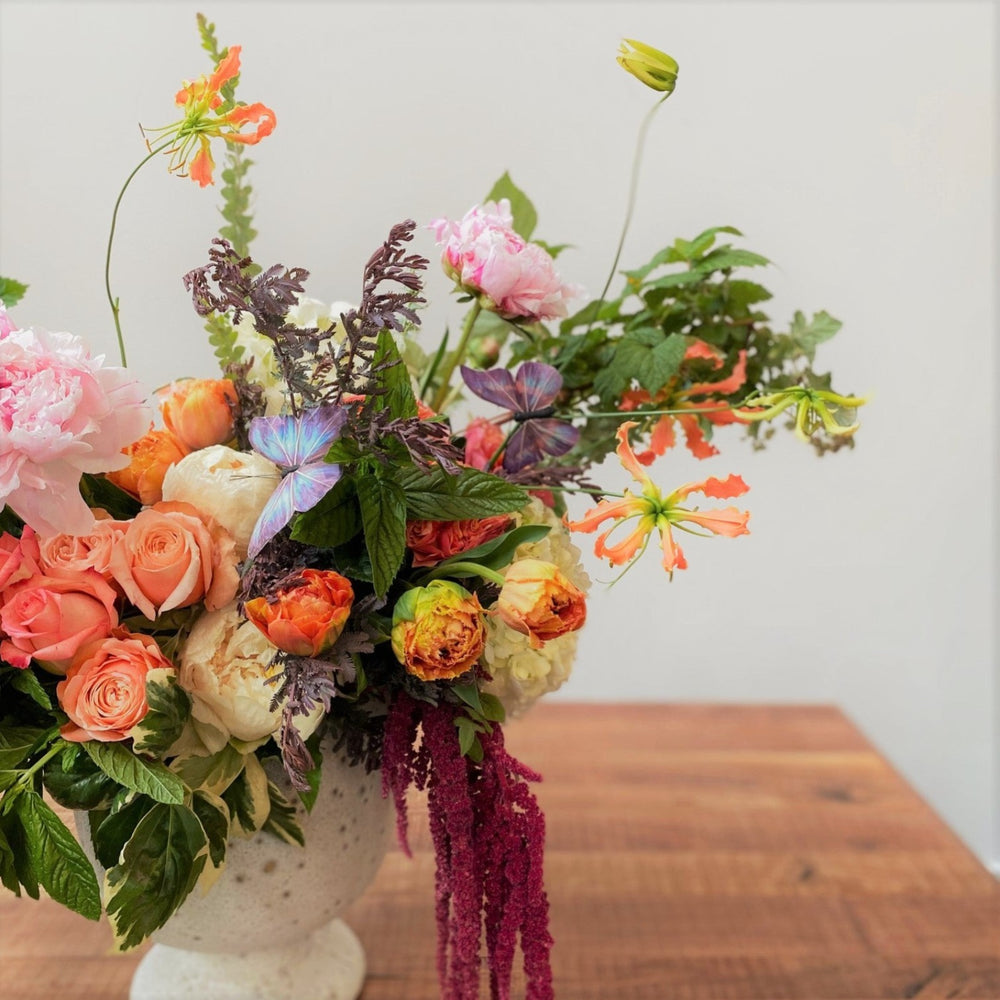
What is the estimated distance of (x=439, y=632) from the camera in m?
0.50

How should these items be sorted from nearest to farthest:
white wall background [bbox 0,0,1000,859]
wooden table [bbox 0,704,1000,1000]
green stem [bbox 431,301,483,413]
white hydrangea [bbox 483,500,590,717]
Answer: white hydrangea [bbox 483,500,590,717] → green stem [bbox 431,301,483,413] → wooden table [bbox 0,704,1000,1000] → white wall background [bbox 0,0,1000,859]

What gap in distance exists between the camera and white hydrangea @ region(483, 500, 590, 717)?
565 mm

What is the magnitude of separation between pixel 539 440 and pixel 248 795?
10.1 inches

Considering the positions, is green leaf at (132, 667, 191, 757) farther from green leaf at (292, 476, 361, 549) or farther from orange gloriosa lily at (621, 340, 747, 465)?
orange gloriosa lily at (621, 340, 747, 465)

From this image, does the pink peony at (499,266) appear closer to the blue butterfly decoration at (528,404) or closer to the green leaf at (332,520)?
the blue butterfly decoration at (528,404)

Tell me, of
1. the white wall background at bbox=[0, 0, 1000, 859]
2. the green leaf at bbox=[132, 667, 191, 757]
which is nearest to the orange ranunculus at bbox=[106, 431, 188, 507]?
the green leaf at bbox=[132, 667, 191, 757]

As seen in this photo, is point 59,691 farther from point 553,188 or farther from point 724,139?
point 724,139

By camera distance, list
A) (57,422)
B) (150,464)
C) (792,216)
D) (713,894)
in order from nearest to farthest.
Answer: (57,422)
(150,464)
(713,894)
(792,216)

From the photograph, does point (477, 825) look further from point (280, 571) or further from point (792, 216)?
point (792, 216)

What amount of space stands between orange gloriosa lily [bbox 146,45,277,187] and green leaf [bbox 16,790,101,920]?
328mm

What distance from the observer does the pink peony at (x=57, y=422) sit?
462 millimetres

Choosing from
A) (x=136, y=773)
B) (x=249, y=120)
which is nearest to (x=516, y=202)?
(x=249, y=120)

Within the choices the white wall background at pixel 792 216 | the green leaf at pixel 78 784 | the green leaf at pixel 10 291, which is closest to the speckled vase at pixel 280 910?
the green leaf at pixel 78 784

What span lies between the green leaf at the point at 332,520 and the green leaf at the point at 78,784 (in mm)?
157
